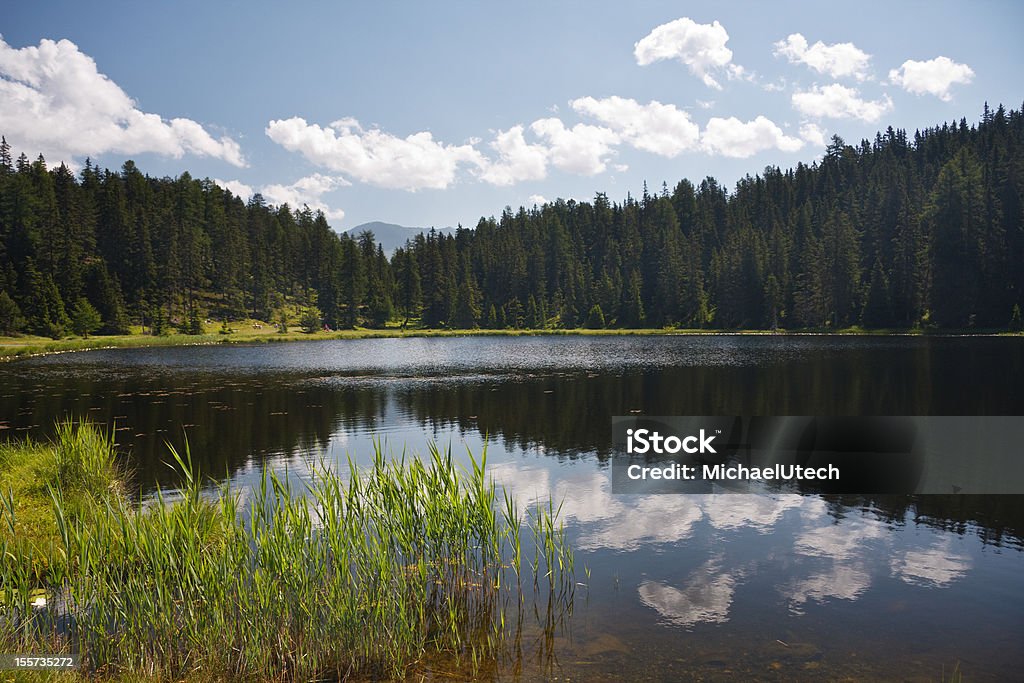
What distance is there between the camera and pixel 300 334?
479 ft

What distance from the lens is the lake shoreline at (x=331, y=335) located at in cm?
9706

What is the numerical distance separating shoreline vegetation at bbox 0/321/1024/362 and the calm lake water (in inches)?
2083

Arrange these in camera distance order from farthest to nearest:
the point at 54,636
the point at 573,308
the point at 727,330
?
the point at 573,308
the point at 727,330
the point at 54,636

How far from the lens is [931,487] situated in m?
20.5

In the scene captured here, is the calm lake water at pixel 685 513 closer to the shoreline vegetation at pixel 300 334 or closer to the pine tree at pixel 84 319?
the shoreline vegetation at pixel 300 334

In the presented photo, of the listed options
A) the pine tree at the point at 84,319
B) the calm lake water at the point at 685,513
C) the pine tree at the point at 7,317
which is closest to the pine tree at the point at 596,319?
the pine tree at the point at 84,319

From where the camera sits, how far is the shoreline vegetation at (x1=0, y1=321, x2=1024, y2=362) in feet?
321

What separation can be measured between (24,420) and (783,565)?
115 ft

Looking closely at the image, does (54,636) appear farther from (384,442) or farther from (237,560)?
(384,442)

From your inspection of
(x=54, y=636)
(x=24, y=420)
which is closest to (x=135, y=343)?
(x=24, y=420)

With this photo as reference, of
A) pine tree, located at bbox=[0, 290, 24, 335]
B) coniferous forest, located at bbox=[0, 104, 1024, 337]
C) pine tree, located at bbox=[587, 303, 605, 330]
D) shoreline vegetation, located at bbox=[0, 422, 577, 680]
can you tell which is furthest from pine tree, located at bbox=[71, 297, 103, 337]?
shoreline vegetation, located at bbox=[0, 422, 577, 680]

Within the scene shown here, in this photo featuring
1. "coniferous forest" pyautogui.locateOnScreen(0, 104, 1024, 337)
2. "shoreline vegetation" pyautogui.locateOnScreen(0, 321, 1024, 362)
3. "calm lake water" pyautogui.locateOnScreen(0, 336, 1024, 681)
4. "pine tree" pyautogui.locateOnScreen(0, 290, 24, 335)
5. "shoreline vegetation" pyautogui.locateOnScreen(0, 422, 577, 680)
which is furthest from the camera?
"coniferous forest" pyautogui.locateOnScreen(0, 104, 1024, 337)

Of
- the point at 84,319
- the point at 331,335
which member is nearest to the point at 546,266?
the point at 331,335

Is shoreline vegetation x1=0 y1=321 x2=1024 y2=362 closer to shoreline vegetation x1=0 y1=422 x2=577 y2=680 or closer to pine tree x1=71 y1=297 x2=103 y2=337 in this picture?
pine tree x1=71 y1=297 x2=103 y2=337
